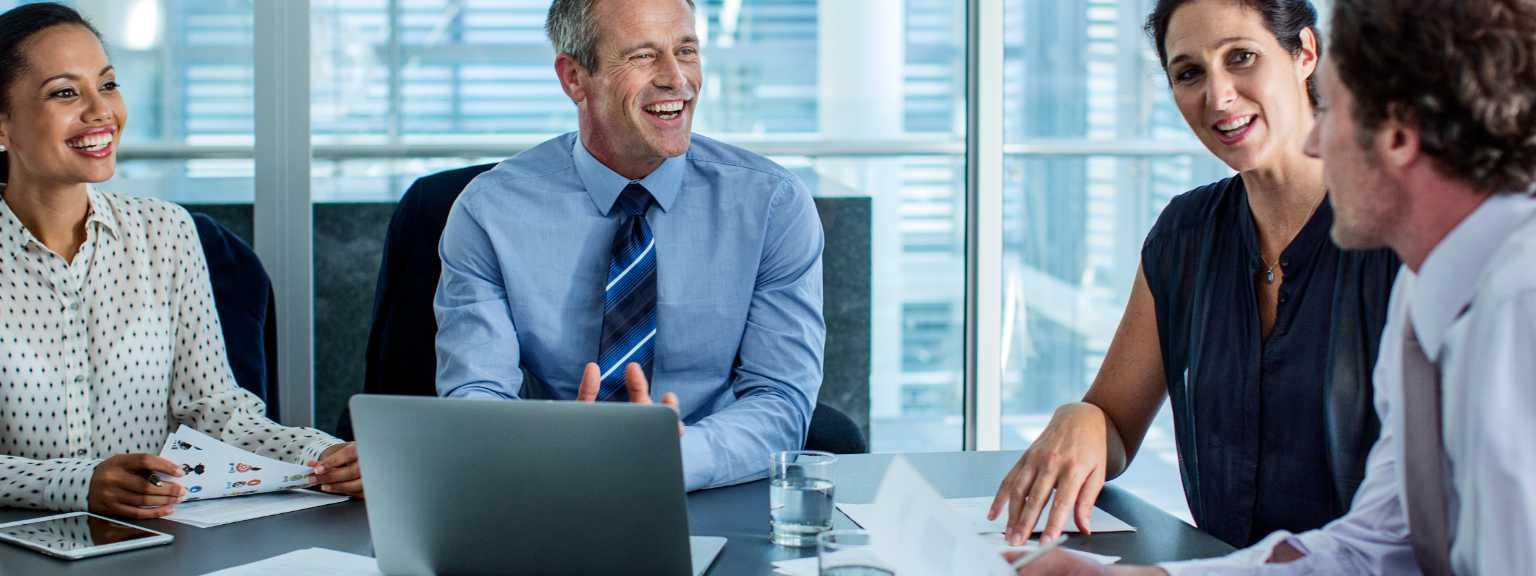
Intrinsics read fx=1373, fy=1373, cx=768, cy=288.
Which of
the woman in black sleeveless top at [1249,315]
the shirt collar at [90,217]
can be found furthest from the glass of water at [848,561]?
the shirt collar at [90,217]

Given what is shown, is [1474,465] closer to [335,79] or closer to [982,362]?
[982,362]

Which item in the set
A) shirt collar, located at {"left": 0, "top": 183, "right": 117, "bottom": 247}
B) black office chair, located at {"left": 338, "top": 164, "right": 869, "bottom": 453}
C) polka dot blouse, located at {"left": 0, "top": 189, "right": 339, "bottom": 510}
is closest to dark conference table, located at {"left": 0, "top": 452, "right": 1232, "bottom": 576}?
polka dot blouse, located at {"left": 0, "top": 189, "right": 339, "bottom": 510}

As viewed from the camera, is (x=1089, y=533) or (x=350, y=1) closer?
(x=1089, y=533)

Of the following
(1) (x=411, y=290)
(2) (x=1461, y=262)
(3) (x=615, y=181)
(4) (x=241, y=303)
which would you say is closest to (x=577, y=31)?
(3) (x=615, y=181)

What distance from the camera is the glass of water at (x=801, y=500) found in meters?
1.46

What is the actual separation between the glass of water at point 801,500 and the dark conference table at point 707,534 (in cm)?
2

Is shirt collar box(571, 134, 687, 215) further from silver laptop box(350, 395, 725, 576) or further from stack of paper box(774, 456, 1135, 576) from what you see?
stack of paper box(774, 456, 1135, 576)

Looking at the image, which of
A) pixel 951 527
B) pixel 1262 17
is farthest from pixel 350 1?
pixel 951 527

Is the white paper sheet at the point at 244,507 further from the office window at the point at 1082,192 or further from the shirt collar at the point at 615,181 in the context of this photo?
the office window at the point at 1082,192

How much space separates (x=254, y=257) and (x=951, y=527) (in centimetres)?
181

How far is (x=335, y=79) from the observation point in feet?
10.4

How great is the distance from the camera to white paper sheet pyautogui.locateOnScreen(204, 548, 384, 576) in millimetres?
1351

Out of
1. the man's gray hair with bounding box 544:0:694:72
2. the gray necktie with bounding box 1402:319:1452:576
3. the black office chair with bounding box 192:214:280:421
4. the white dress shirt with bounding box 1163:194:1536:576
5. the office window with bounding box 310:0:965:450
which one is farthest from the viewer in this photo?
the office window with bounding box 310:0:965:450

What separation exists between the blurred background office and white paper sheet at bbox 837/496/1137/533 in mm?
1693
